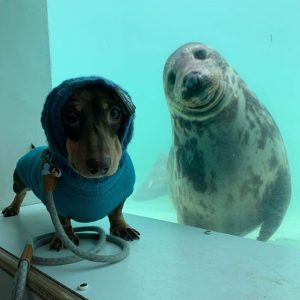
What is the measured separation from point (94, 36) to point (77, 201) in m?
19.5

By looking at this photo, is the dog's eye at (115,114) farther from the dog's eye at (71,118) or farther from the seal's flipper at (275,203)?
the seal's flipper at (275,203)

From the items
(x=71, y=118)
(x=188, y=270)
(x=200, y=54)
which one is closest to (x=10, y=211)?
(x=71, y=118)

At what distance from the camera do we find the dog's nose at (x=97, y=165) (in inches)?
27.0

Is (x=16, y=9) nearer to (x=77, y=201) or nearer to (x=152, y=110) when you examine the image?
(x=77, y=201)

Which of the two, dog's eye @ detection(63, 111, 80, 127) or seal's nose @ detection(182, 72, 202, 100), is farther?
seal's nose @ detection(182, 72, 202, 100)

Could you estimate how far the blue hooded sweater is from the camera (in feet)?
2.47

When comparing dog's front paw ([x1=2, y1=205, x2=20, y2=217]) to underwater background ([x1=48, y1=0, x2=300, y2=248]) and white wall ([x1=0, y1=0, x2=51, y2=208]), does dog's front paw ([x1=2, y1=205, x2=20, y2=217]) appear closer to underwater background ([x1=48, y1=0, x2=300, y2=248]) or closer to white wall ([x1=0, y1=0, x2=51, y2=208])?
white wall ([x1=0, y1=0, x2=51, y2=208])

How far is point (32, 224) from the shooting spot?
1.05 m

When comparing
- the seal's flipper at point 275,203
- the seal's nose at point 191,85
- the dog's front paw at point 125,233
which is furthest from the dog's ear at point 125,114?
the seal's flipper at point 275,203

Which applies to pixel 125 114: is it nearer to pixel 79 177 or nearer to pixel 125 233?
pixel 79 177

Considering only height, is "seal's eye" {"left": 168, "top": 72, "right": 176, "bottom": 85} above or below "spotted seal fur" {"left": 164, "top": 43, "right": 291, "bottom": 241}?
above

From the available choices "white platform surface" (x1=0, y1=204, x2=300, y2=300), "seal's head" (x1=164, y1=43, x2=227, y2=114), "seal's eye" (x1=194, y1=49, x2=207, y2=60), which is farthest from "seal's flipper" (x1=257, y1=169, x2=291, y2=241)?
"white platform surface" (x1=0, y1=204, x2=300, y2=300)

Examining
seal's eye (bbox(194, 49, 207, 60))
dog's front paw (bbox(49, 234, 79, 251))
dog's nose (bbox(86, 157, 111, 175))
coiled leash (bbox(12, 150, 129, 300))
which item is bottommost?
dog's front paw (bbox(49, 234, 79, 251))

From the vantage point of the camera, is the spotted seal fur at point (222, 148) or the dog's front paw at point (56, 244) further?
the spotted seal fur at point (222, 148)
